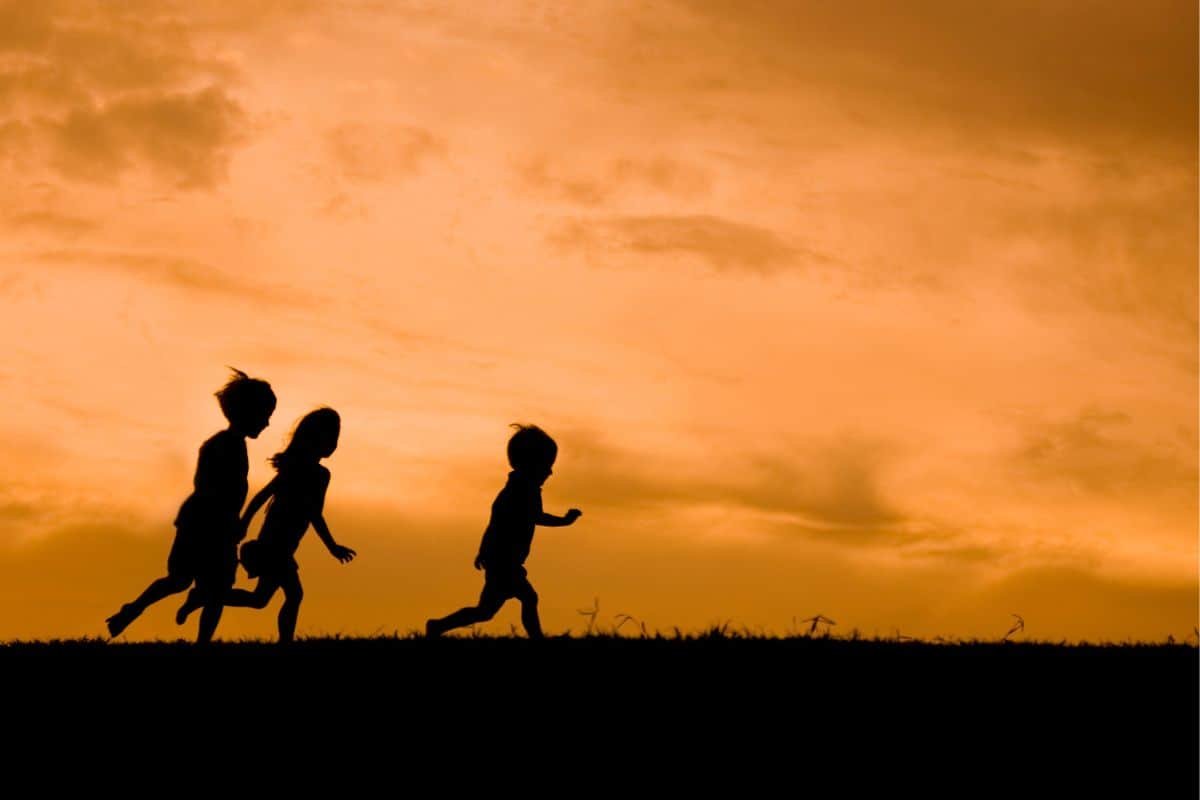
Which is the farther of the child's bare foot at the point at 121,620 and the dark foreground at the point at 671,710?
the child's bare foot at the point at 121,620

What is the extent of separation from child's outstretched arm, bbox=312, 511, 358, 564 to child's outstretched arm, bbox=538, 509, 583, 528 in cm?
185

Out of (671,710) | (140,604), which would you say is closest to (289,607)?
(140,604)

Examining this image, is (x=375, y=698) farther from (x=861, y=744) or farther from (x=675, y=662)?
(x=861, y=744)

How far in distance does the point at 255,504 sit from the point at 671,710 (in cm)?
587

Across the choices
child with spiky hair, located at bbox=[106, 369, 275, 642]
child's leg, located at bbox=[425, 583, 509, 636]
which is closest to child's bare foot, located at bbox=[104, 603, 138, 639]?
child with spiky hair, located at bbox=[106, 369, 275, 642]

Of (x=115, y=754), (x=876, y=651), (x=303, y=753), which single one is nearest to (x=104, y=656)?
(x=115, y=754)

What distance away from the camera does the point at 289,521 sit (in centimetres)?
1499

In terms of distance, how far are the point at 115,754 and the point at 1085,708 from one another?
6615 mm

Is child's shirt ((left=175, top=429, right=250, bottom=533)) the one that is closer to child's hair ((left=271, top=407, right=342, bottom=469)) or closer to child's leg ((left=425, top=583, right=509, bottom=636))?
child's hair ((left=271, top=407, right=342, bottom=469))

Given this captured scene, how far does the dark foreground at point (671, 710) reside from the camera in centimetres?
970

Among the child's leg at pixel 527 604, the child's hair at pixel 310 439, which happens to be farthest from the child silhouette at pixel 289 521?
the child's leg at pixel 527 604

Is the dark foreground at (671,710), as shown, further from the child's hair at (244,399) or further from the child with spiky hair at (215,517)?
the child's hair at (244,399)

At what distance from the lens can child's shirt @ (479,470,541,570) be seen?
15.3 meters

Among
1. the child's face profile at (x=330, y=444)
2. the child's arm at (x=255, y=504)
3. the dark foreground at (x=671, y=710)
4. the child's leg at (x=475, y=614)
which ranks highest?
the child's face profile at (x=330, y=444)
